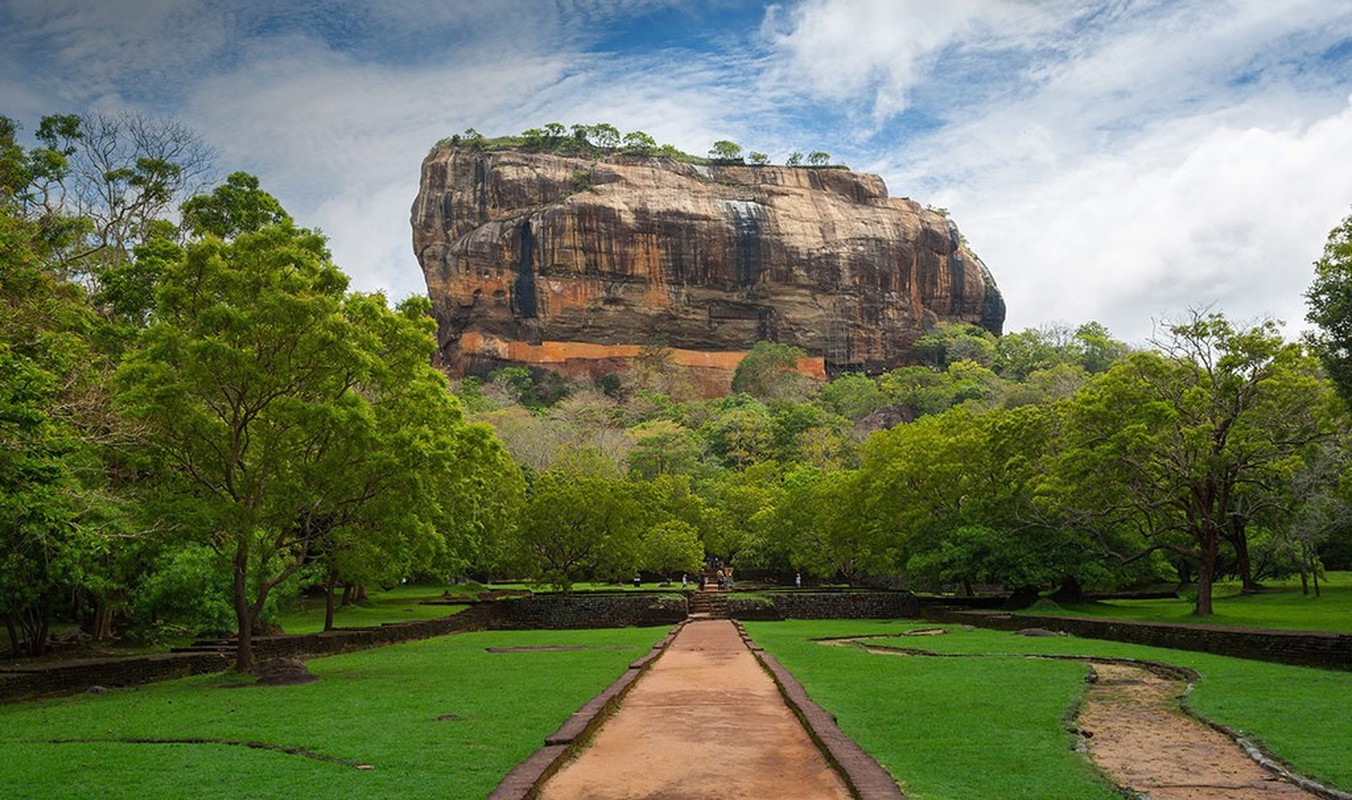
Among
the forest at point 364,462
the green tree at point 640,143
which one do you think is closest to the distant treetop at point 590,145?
the green tree at point 640,143

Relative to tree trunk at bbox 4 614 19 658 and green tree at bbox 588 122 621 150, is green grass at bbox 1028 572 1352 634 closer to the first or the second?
tree trunk at bbox 4 614 19 658

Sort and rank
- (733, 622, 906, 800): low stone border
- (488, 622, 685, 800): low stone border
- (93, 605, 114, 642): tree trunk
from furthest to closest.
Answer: (93, 605, 114, 642): tree trunk < (488, 622, 685, 800): low stone border < (733, 622, 906, 800): low stone border

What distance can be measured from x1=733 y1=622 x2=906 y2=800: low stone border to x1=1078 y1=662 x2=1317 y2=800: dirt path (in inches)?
75.3

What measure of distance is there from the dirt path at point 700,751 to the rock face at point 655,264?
92.2 meters

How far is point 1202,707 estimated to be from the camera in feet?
33.9

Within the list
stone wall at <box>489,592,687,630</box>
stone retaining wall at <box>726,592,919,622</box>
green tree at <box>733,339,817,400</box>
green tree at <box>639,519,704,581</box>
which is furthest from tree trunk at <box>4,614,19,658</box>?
green tree at <box>733,339,817,400</box>

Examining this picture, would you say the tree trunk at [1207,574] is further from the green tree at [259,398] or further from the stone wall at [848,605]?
the green tree at [259,398]

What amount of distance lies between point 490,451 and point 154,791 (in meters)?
12.2

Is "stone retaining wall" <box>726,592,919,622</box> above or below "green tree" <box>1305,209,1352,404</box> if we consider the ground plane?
below

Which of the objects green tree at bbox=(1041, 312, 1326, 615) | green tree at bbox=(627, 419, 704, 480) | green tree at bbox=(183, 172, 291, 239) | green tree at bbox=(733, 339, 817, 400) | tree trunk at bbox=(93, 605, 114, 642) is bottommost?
tree trunk at bbox=(93, 605, 114, 642)

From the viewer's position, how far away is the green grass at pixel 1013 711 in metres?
7.05

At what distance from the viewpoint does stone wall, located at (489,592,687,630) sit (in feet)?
99.6

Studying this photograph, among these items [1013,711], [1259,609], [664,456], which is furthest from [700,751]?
[664,456]

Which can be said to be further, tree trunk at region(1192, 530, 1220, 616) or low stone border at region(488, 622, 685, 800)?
tree trunk at region(1192, 530, 1220, 616)
